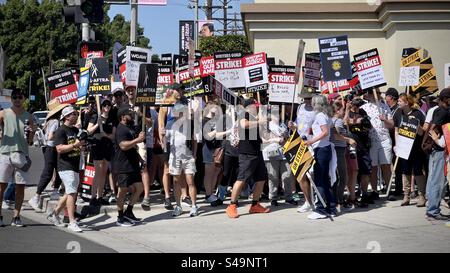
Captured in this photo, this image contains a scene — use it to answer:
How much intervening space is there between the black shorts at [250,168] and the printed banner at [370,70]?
9.75 ft

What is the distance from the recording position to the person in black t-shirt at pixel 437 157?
942cm

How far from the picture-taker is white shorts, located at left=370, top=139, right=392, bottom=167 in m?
11.7

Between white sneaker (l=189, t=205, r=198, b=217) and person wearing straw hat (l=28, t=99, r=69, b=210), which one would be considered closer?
white sneaker (l=189, t=205, r=198, b=217)

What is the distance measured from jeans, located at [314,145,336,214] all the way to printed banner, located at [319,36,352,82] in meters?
2.37

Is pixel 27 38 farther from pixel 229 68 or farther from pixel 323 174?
pixel 323 174

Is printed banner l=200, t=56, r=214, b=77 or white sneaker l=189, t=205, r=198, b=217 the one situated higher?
printed banner l=200, t=56, r=214, b=77

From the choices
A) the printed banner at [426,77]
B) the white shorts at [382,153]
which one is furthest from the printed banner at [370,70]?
the printed banner at [426,77]

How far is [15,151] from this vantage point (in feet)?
32.7

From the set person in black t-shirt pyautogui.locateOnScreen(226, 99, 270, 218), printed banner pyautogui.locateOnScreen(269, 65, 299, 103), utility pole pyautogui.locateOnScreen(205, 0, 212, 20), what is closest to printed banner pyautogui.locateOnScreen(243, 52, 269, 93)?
printed banner pyautogui.locateOnScreen(269, 65, 299, 103)

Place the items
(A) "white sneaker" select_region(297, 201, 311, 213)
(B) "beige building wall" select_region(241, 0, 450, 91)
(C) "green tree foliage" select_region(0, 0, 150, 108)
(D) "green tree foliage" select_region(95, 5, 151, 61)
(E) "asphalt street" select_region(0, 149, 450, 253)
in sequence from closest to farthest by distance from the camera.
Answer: (E) "asphalt street" select_region(0, 149, 450, 253) → (A) "white sneaker" select_region(297, 201, 311, 213) → (B) "beige building wall" select_region(241, 0, 450, 91) → (C) "green tree foliage" select_region(0, 0, 150, 108) → (D) "green tree foliage" select_region(95, 5, 151, 61)

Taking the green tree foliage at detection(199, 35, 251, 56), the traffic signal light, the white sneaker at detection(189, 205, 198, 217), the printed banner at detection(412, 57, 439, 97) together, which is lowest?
the white sneaker at detection(189, 205, 198, 217)

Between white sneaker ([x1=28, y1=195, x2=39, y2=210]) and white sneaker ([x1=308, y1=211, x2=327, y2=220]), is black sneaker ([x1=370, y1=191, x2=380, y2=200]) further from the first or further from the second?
white sneaker ([x1=28, y1=195, x2=39, y2=210])

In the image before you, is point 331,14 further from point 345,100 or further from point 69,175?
point 69,175

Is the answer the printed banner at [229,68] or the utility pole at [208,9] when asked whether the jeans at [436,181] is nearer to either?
the printed banner at [229,68]
